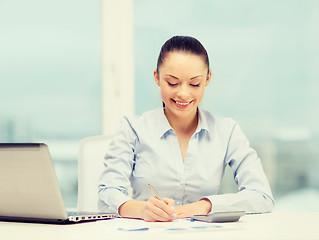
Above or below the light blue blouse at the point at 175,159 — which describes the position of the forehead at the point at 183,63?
above

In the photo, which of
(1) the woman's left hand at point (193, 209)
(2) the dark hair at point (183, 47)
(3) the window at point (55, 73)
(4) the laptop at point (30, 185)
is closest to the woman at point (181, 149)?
(2) the dark hair at point (183, 47)

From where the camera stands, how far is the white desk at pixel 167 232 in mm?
983

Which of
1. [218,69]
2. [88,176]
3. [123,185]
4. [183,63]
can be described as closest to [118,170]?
[123,185]

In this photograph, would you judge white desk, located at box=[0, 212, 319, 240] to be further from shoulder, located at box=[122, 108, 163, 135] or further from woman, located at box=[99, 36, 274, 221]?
shoulder, located at box=[122, 108, 163, 135]

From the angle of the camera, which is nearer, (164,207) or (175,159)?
(164,207)

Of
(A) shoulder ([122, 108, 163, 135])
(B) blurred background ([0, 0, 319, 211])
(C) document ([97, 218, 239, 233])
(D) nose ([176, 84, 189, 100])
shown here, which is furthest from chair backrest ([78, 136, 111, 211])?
(B) blurred background ([0, 0, 319, 211])

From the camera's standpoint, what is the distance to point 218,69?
9.34 ft

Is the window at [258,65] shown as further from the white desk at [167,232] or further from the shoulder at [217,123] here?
the white desk at [167,232]

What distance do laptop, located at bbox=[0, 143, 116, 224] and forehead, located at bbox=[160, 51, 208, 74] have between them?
2.28ft

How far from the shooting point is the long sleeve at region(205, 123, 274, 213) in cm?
149

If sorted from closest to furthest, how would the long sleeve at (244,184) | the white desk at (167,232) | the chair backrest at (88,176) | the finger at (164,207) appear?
the white desk at (167,232)
the finger at (164,207)
the long sleeve at (244,184)
the chair backrest at (88,176)

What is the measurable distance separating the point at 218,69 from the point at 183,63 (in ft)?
4.09

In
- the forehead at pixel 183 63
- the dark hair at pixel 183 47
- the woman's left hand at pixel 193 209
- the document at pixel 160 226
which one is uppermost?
the dark hair at pixel 183 47

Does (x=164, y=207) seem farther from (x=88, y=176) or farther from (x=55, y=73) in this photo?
(x=55, y=73)
